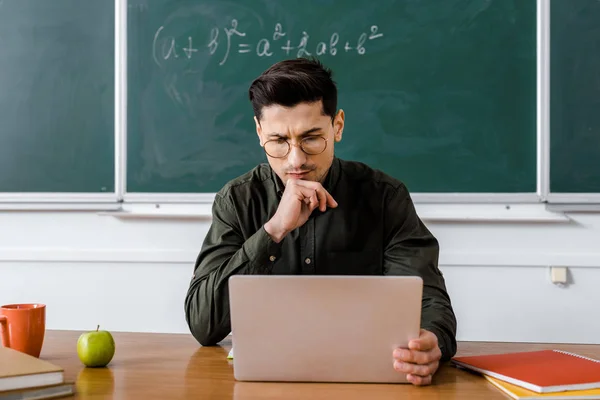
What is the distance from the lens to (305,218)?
1553mm

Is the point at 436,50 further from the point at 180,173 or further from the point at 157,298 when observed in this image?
the point at 157,298

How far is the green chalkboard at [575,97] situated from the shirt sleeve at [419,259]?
1.04 meters

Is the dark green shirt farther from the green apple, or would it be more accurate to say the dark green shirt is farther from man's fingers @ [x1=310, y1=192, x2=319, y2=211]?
the green apple

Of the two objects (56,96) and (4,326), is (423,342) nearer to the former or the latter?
(4,326)

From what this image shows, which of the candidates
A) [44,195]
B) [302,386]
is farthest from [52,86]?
[302,386]

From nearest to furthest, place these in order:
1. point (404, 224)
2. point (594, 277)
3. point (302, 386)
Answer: point (302, 386)
point (404, 224)
point (594, 277)

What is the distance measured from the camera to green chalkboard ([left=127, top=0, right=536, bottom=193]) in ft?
8.51

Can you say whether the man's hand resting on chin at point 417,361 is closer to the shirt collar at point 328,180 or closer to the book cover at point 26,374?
the book cover at point 26,374

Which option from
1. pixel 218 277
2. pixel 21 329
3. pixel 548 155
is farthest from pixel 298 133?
pixel 548 155

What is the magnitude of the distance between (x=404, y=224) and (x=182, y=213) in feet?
3.93

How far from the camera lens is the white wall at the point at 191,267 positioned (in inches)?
101

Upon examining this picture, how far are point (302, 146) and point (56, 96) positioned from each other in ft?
5.36

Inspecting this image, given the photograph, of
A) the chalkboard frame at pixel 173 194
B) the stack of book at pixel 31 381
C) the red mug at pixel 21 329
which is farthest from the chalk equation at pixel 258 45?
the stack of book at pixel 31 381

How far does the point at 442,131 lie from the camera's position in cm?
262
